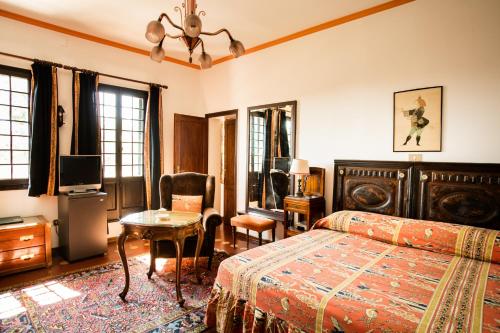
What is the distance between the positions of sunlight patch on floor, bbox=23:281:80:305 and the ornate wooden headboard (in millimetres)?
2923

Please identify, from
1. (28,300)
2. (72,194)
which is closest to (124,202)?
(72,194)

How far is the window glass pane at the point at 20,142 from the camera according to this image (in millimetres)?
3540

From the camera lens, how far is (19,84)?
356 centimetres

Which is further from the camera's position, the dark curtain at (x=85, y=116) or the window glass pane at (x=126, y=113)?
the window glass pane at (x=126, y=113)

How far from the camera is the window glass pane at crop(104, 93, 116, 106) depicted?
426 cm

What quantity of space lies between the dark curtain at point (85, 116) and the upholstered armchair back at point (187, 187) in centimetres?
125

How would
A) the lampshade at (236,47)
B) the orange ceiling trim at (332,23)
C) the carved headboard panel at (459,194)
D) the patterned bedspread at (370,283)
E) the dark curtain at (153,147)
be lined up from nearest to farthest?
→ 1. the patterned bedspread at (370,283)
2. the lampshade at (236,47)
3. the carved headboard panel at (459,194)
4. the orange ceiling trim at (332,23)
5. the dark curtain at (153,147)

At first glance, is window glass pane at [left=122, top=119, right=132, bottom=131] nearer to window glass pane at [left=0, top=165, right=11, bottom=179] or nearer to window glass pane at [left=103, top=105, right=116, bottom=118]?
window glass pane at [left=103, top=105, right=116, bottom=118]

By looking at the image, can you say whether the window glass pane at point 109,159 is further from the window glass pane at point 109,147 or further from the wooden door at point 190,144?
the wooden door at point 190,144

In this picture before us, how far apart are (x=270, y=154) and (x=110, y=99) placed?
2.55 metres

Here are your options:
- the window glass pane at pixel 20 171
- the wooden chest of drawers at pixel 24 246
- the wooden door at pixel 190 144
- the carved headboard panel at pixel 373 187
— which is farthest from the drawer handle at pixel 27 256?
the carved headboard panel at pixel 373 187

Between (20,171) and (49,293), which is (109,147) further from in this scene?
(49,293)

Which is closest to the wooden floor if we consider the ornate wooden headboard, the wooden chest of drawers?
the wooden chest of drawers

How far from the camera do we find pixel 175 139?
495 cm
